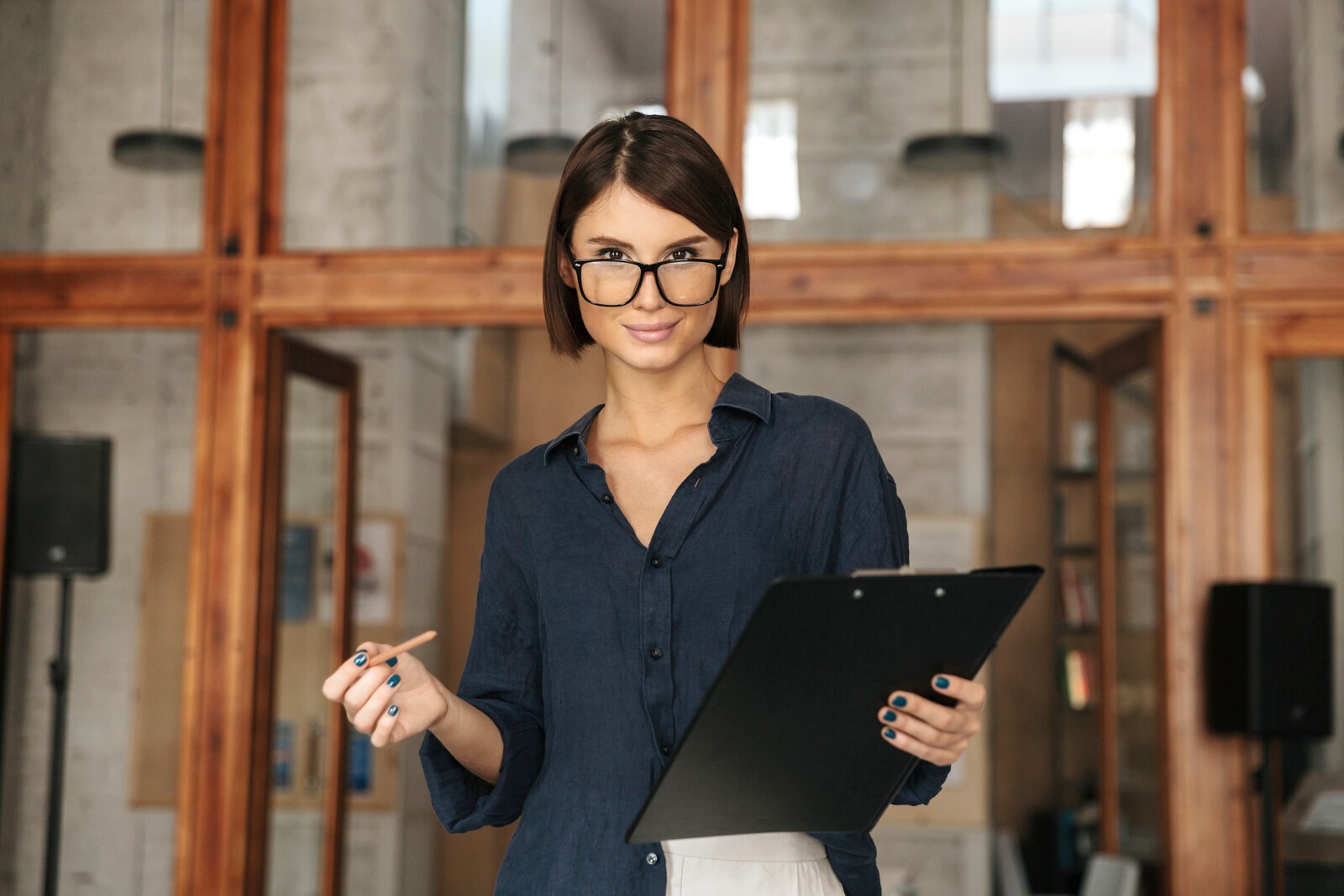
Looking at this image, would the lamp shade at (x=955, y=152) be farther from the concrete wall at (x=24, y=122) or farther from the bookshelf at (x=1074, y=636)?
the concrete wall at (x=24, y=122)

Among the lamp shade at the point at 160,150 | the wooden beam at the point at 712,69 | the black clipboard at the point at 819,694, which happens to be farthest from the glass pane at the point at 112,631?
the black clipboard at the point at 819,694

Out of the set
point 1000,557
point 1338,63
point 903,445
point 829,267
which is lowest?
point 1000,557

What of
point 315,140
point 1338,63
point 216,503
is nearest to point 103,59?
point 315,140

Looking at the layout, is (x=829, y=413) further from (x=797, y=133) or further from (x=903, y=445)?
(x=903, y=445)

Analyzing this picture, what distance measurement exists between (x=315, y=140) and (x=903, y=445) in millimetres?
2216

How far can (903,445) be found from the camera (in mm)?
4766

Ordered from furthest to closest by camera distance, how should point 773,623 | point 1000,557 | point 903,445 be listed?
point 1000,557 → point 903,445 → point 773,623

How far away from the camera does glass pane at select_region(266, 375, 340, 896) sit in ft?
14.2

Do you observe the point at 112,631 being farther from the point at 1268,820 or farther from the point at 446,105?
the point at 1268,820

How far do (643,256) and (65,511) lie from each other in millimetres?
3408

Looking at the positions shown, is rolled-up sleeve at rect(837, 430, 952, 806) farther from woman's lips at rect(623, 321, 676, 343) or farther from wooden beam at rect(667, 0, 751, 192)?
wooden beam at rect(667, 0, 751, 192)

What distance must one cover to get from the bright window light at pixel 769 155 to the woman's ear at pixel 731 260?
292 cm

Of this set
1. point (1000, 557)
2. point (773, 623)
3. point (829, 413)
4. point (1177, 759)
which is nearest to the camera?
point (773, 623)

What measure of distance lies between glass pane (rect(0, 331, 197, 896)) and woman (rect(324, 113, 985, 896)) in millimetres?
3413
